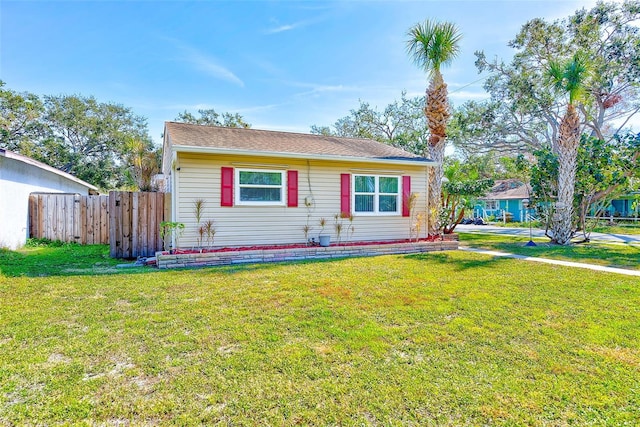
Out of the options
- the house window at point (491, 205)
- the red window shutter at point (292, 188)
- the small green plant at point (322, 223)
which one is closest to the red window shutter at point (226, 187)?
the red window shutter at point (292, 188)

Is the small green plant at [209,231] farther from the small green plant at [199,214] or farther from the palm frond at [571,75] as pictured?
the palm frond at [571,75]

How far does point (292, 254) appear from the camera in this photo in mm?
8328

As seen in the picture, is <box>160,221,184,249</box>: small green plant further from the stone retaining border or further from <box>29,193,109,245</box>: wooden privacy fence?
<box>29,193,109,245</box>: wooden privacy fence

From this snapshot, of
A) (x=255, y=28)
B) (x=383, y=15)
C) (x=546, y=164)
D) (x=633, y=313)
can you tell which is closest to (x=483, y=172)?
(x=546, y=164)

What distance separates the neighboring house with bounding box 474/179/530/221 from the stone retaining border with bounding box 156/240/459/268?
2129 cm

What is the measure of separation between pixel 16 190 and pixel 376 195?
10648 millimetres

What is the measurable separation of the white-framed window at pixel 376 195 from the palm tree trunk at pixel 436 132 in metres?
1.30

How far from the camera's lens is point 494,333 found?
3516 millimetres

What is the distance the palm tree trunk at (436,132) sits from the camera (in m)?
10.8

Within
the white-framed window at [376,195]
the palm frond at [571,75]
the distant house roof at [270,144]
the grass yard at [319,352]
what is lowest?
the grass yard at [319,352]

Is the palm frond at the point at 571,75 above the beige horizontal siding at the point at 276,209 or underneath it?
above

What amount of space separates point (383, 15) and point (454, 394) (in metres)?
12.7

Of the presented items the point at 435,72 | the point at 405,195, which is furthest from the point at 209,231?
the point at 435,72

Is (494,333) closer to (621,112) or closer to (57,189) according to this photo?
(57,189)
